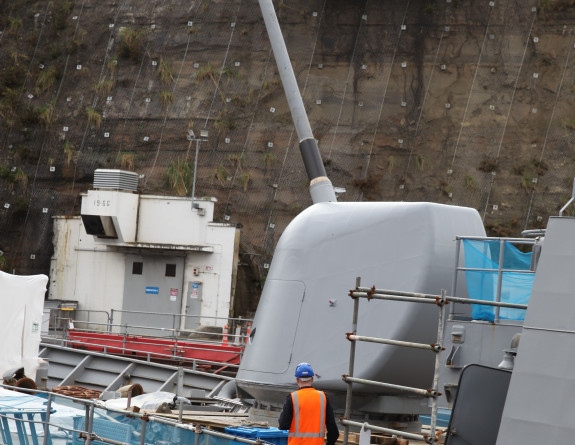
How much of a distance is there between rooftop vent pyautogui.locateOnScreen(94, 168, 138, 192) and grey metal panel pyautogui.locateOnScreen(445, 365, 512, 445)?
23.1 m

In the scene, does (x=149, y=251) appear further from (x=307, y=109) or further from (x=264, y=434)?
(x=264, y=434)

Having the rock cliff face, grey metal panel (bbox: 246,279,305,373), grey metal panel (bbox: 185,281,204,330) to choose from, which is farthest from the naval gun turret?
the rock cliff face

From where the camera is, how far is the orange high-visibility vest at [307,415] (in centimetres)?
805

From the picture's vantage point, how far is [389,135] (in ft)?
124

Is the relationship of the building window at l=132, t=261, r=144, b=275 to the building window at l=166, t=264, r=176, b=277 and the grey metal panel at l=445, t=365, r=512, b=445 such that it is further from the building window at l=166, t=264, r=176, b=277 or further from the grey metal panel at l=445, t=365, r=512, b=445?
the grey metal panel at l=445, t=365, r=512, b=445

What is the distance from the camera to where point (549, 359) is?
6.86m

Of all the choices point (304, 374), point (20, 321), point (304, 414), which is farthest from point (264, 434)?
point (20, 321)

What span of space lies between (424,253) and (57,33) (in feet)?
116

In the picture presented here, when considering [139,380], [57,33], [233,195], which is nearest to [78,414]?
[139,380]

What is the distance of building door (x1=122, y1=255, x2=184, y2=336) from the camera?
30094 mm

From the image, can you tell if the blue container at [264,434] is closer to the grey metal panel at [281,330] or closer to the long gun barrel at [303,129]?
the grey metal panel at [281,330]

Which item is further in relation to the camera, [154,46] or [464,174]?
[154,46]

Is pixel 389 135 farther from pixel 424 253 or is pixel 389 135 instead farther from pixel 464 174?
pixel 424 253

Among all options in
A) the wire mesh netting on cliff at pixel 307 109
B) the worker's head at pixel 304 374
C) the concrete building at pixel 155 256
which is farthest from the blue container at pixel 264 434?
the wire mesh netting on cliff at pixel 307 109
